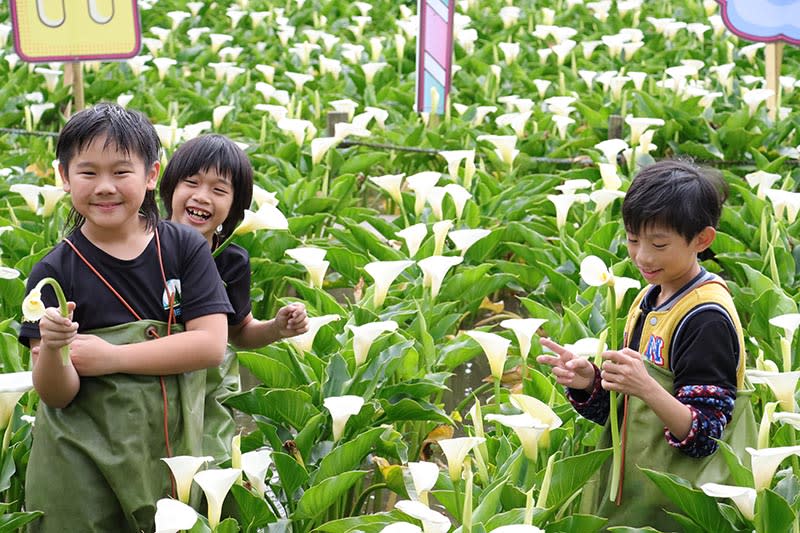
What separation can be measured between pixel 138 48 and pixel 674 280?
10.4ft

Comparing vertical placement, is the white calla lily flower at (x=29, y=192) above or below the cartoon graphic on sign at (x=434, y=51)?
below

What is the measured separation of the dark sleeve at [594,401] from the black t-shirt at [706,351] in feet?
0.56

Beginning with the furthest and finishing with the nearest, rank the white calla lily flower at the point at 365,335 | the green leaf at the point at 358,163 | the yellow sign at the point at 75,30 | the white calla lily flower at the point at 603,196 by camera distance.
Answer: the green leaf at the point at 358,163 < the yellow sign at the point at 75,30 < the white calla lily flower at the point at 603,196 < the white calla lily flower at the point at 365,335

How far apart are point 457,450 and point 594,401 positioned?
306 millimetres

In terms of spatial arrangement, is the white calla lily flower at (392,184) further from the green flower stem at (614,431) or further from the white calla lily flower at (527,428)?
the green flower stem at (614,431)

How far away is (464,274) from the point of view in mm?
4121

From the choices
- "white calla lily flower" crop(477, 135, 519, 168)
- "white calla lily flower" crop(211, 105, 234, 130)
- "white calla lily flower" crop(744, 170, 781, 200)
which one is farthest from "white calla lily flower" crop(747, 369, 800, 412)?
"white calla lily flower" crop(211, 105, 234, 130)

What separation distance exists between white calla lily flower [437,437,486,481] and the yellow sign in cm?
302

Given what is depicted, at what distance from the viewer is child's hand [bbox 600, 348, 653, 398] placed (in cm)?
234

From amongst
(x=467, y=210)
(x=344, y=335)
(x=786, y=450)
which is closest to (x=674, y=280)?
(x=786, y=450)

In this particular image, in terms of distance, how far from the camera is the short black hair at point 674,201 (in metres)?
2.49

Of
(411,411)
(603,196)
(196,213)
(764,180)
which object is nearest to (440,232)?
(603,196)

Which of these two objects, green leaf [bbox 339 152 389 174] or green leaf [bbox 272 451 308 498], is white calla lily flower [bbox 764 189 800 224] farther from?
green leaf [bbox 272 451 308 498]

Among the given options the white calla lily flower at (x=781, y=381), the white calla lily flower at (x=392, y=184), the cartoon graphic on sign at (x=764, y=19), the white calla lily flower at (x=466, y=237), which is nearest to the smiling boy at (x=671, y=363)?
the white calla lily flower at (x=781, y=381)
